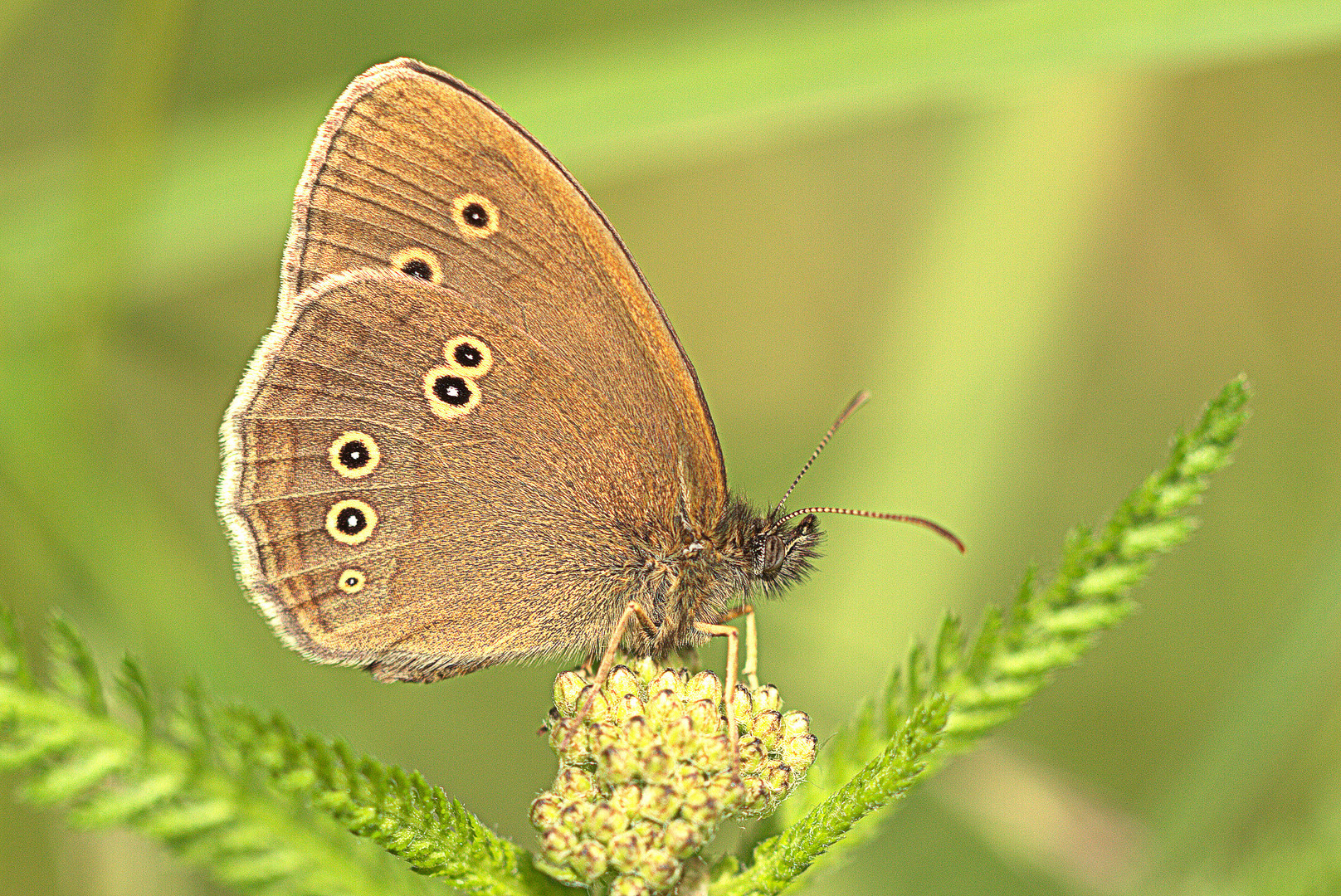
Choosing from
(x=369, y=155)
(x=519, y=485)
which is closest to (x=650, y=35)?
(x=369, y=155)

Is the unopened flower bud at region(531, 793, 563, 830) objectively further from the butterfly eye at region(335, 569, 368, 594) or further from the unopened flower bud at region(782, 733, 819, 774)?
the butterfly eye at region(335, 569, 368, 594)

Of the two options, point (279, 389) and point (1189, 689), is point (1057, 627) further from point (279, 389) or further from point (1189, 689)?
point (1189, 689)

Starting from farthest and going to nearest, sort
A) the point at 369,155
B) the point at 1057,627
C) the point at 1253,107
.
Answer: the point at 1253,107 < the point at 369,155 < the point at 1057,627

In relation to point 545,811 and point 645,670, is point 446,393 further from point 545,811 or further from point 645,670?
point 545,811

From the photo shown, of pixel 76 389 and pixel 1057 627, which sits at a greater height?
pixel 1057 627

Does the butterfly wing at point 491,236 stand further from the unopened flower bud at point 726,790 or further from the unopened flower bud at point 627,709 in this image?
the unopened flower bud at point 726,790

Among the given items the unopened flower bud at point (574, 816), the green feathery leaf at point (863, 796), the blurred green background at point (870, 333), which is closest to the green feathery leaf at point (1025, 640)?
the green feathery leaf at point (863, 796)
